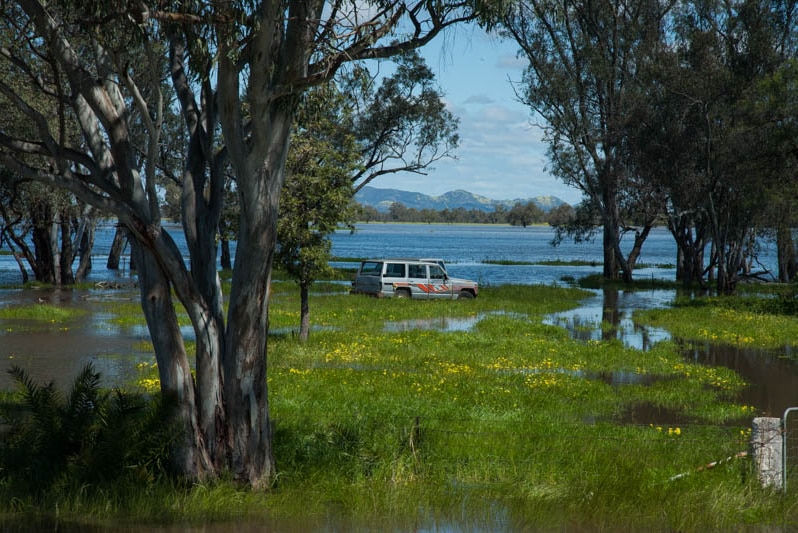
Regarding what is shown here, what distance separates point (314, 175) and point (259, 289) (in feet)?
37.7

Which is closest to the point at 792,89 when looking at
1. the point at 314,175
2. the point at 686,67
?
the point at 686,67

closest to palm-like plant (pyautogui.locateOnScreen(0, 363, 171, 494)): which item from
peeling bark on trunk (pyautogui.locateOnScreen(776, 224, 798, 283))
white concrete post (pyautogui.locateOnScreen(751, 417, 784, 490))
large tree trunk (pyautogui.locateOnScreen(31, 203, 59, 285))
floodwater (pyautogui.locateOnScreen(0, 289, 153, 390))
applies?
floodwater (pyautogui.locateOnScreen(0, 289, 153, 390))

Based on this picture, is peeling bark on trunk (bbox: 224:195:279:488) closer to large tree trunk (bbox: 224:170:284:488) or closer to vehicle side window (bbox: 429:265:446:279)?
large tree trunk (bbox: 224:170:284:488)

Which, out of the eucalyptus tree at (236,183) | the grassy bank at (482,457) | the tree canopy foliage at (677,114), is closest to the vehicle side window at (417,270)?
the tree canopy foliage at (677,114)

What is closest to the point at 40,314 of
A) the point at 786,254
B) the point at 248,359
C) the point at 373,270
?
the point at 373,270

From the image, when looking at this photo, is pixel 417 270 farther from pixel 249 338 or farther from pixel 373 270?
pixel 249 338

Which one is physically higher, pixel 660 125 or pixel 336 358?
pixel 660 125

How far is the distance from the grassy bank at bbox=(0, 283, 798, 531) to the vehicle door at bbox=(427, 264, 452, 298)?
667 inches

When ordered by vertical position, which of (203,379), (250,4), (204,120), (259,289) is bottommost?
(203,379)

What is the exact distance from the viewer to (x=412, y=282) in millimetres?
35312

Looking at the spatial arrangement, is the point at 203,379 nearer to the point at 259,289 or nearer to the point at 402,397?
the point at 259,289

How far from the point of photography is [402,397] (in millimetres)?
13695

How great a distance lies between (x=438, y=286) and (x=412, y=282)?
1.18 metres

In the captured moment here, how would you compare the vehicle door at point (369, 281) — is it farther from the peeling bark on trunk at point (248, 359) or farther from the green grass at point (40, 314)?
the peeling bark on trunk at point (248, 359)
